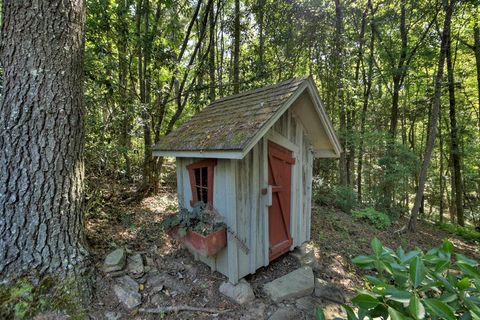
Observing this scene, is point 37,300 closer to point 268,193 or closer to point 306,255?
point 268,193

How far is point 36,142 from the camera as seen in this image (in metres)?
2.55

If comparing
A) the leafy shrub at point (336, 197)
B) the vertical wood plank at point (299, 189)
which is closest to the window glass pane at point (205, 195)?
the vertical wood plank at point (299, 189)

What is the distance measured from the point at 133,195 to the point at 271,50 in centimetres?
694

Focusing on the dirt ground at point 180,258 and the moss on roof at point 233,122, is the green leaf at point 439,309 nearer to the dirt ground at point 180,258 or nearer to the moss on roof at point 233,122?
the moss on roof at point 233,122

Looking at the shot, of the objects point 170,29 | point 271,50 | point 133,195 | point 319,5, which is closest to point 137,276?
point 133,195

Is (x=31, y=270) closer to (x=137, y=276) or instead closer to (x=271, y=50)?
(x=137, y=276)

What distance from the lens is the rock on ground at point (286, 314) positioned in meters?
2.94

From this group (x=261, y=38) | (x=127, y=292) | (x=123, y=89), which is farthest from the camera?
(x=261, y=38)

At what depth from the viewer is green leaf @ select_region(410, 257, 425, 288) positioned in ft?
4.00

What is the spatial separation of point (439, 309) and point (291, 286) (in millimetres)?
2700

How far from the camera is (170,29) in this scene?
5621 mm

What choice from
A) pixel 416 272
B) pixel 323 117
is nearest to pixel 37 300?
pixel 416 272

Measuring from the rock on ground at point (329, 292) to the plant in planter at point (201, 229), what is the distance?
5.36 feet

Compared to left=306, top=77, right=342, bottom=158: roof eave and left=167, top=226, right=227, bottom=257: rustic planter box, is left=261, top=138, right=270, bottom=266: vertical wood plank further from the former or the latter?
left=306, top=77, right=342, bottom=158: roof eave
